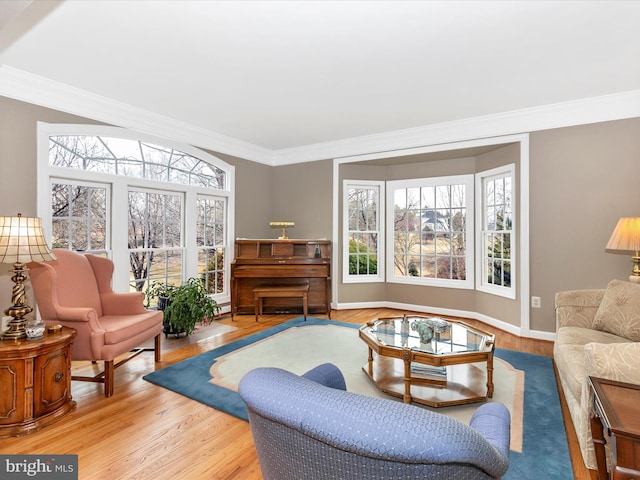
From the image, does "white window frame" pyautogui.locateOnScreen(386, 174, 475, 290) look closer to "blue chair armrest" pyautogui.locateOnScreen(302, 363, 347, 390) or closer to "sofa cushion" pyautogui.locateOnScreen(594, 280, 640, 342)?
"sofa cushion" pyautogui.locateOnScreen(594, 280, 640, 342)

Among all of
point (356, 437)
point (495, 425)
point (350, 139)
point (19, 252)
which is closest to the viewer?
point (356, 437)

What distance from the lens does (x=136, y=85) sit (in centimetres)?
317

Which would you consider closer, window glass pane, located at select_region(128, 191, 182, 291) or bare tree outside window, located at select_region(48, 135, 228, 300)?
bare tree outside window, located at select_region(48, 135, 228, 300)

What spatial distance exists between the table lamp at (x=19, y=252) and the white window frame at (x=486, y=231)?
462cm

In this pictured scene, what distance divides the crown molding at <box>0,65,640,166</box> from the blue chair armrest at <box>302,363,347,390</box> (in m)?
3.54

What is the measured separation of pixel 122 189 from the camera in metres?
3.76

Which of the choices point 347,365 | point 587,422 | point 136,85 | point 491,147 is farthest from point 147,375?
point 491,147

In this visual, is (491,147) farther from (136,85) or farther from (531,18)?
(136,85)

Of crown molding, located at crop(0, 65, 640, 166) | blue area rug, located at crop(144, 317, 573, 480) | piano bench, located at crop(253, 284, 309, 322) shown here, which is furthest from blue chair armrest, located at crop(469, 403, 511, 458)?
crown molding, located at crop(0, 65, 640, 166)

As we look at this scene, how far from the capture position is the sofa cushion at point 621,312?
2.41 metres

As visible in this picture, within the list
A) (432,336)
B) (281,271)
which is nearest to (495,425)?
(432,336)

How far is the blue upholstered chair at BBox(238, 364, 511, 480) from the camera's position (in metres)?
0.67

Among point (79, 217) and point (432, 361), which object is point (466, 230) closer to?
point (432, 361)

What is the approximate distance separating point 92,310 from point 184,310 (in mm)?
1285
